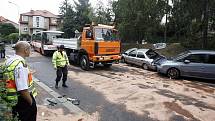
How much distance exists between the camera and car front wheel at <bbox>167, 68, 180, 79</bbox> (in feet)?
50.6

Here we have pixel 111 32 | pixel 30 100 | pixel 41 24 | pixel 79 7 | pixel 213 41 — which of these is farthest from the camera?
pixel 41 24

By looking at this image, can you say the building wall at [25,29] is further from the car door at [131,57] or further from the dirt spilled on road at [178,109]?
the dirt spilled on road at [178,109]

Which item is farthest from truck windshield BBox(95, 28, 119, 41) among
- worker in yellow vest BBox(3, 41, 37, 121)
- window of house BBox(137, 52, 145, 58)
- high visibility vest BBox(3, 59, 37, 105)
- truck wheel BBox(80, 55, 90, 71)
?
high visibility vest BBox(3, 59, 37, 105)

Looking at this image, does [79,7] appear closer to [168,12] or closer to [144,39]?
[144,39]

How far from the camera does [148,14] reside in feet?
92.1

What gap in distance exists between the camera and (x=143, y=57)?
19.1 meters

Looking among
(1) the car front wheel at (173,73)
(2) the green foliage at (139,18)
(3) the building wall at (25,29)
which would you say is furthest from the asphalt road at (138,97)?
(3) the building wall at (25,29)

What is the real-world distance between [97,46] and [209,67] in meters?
5.95

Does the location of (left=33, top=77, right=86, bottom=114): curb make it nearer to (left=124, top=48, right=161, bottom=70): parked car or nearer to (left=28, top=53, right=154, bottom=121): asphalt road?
(left=28, top=53, right=154, bottom=121): asphalt road

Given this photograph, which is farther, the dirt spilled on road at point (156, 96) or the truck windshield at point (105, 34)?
the truck windshield at point (105, 34)

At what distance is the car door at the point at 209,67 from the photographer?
14.5 metres

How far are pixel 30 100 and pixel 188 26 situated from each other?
76.8ft

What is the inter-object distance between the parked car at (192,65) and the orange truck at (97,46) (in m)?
3.21

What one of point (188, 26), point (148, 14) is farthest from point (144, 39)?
point (188, 26)
